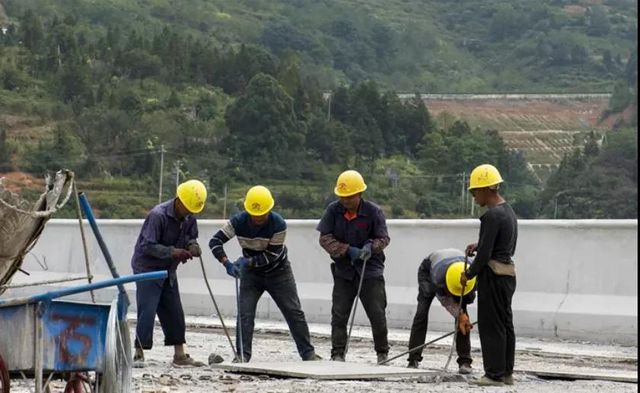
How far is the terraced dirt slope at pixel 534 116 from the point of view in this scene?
77500mm

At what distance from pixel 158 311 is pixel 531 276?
4734 mm

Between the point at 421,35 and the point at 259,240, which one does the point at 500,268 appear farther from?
the point at 421,35

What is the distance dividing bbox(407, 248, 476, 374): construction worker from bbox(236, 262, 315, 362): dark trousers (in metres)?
0.96

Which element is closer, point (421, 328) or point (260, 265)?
point (421, 328)

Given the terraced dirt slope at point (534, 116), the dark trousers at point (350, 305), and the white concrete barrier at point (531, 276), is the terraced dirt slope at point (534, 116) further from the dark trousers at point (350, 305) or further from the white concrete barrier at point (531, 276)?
the dark trousers at point (350, 305)

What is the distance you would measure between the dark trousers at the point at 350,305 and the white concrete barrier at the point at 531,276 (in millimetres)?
2796

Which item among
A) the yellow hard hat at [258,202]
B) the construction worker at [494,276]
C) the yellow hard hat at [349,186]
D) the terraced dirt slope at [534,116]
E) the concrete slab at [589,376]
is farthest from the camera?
the terraced dirt slope at [534,116]

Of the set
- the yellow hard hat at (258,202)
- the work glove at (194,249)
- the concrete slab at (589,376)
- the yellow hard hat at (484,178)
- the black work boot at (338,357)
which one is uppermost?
the yellow hard hat at (484,178)

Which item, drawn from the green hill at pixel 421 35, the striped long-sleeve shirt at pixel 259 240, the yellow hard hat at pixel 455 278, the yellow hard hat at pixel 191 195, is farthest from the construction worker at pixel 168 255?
the green hill at pixel 421 35

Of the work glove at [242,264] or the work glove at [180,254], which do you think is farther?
the work glove at [242,264]

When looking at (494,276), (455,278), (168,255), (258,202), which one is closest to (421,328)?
(455,278)

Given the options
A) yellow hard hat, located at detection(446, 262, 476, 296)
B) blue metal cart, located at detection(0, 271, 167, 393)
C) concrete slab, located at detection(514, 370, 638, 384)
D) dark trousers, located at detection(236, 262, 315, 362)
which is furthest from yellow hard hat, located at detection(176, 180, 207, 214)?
blue metal cart, located at detection(0, 271, 167, 393)

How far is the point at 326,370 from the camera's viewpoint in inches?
466

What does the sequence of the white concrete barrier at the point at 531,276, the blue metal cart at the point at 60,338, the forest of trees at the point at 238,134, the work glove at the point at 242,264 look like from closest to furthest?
the blue metal cart at the point at 60,338 → the work glove at the point at 242,264 → the white concrete barrier at the point at 531,276 → the forest of trees at the point at 238,134
